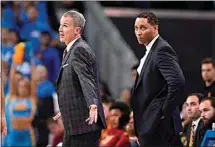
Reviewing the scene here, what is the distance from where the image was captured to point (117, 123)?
1291cm

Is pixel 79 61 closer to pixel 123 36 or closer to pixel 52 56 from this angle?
pixel 52 56

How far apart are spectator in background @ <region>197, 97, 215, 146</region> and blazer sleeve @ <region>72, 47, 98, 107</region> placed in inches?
66.4

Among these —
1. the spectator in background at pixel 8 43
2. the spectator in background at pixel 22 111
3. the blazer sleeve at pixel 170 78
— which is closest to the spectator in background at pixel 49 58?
the spectator in background at pixel 8 43

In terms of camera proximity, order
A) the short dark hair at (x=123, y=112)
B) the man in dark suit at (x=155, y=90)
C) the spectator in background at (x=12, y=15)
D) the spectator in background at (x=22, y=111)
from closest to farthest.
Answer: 1. the man in dark suit at (x=155, y=90)
2. the short dark hair at (x=123, y=112)
3. the spectator in background at (x=22, y=111)
4. the spectator in background at (x=12, y=15)

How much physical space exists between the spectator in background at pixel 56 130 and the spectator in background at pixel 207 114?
355cm

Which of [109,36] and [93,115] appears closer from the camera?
[93,115]

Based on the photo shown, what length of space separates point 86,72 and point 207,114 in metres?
1.89

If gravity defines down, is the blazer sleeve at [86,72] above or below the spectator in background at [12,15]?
below

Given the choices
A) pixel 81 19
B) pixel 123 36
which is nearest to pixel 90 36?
pixel 123 36

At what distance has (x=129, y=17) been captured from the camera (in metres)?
19.2

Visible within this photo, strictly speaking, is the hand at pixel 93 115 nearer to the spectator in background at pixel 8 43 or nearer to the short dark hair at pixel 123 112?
the short dark hair at pixel 123 112

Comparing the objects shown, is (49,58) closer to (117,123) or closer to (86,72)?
(117,123)

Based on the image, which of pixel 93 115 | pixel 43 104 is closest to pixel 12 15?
pixel 43 104

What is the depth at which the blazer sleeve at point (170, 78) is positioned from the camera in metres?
9.70
